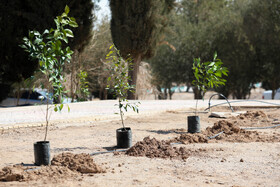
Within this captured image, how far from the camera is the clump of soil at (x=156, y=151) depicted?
5.04m

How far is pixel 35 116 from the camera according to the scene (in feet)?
29.7

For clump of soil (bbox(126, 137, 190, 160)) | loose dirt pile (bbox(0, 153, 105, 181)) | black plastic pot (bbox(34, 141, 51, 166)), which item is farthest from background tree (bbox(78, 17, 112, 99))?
loose dirt pile (bbox(0, 153, 105, 181))

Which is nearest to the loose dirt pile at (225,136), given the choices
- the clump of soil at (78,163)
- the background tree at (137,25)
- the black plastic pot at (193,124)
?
the black plastic pot at (193,124)

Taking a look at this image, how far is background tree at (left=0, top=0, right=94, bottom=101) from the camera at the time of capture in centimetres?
1274

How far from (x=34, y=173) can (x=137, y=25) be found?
1080cm

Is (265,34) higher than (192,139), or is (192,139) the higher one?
(265,34)

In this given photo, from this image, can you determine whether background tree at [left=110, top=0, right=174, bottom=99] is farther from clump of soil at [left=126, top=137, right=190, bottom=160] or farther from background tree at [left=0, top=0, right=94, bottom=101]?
clump of soil at [left=126, top=137, right=190, bottom=160]

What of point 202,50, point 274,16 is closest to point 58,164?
point 274,16

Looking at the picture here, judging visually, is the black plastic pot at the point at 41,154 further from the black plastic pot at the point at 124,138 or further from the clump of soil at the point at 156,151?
the black plastic pot at the point at 124,138

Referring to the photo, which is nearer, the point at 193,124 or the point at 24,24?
the point at 193,124

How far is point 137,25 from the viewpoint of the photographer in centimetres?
1407

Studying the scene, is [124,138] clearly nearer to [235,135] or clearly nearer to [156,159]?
[156,159]

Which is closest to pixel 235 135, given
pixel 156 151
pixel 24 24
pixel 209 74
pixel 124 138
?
pixel 209 74

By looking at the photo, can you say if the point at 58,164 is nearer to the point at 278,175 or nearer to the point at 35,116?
the point at 278,175
